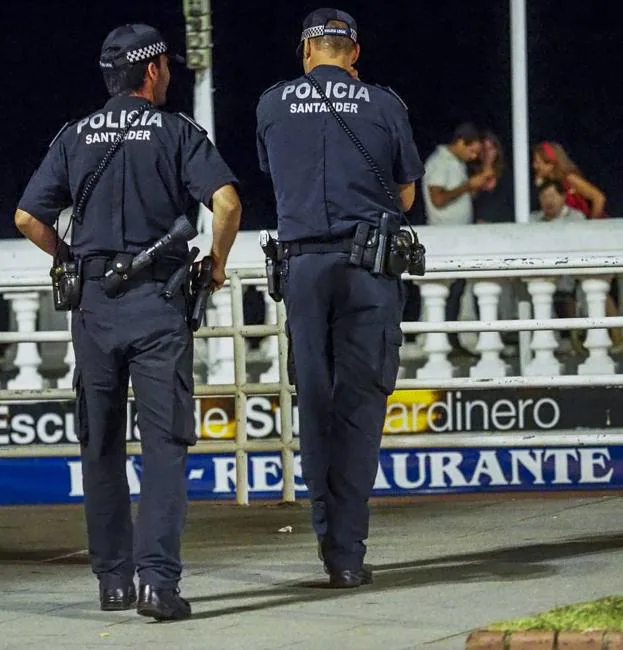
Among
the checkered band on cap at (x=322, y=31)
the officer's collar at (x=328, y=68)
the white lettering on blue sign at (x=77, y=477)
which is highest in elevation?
the checkered band on cap at (x=322, y=31)

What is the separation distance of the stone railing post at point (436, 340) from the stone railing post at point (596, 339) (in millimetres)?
687

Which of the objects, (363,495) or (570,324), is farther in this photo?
(570,324)

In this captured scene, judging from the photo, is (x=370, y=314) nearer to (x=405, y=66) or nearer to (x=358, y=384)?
(x=358, y=384)

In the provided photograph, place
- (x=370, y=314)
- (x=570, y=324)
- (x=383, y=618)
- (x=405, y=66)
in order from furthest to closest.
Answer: (x=405, y=66)
(x=570, y=324)
(x=370, y=314)
(x=383, y=618)

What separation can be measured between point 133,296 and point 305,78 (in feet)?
3.35

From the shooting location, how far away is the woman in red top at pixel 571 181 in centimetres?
1216

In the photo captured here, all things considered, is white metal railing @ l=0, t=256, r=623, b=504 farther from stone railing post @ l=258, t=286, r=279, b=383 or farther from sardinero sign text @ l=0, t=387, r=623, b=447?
stone railing post @ l=258, t=286, r=279, b=383

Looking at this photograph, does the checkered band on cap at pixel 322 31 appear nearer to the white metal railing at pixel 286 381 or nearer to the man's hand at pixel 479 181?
the white metal railing at pixel 286 381

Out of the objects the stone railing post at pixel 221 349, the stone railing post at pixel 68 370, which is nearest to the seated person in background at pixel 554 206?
the stone railing post at pixel 221 349

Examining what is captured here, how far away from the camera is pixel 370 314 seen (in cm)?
665

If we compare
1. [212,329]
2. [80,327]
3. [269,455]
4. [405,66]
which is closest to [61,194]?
[80,327]

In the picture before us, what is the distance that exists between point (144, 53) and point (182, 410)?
1050mm

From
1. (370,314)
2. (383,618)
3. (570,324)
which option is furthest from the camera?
(570,324)

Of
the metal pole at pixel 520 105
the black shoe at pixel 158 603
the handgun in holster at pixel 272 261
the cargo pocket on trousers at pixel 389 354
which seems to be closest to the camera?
the black shoe at pixel 158 603
